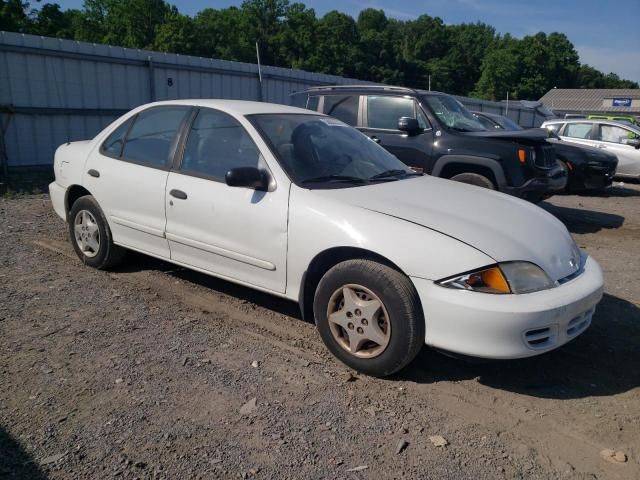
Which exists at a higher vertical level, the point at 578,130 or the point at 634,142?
the point at 578,130

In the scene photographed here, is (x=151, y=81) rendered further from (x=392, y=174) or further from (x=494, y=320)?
(x=494, y=320)

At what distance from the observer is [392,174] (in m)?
4.38

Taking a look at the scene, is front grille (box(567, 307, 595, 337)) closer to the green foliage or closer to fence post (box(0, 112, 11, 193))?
fence post (box(0, 112, 11, 193))

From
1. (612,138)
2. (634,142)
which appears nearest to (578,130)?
(612,138)

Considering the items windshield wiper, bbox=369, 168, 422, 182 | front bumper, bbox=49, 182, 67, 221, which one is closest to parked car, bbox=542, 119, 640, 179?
windshield wiper, bbox=369, 168, 422, 182

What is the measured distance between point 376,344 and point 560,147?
921 cm

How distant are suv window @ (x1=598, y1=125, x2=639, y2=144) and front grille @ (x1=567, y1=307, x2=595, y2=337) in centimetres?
1191

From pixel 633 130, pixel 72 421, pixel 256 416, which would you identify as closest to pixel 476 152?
pixel 256 416

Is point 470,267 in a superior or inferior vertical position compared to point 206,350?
superior

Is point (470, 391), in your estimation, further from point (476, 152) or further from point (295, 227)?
point (476, 152)

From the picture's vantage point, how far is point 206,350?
3719 millimetres

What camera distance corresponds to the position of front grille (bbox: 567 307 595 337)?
3286 millimetres

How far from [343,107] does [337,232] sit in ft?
17.3

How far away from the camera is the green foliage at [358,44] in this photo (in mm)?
63219
